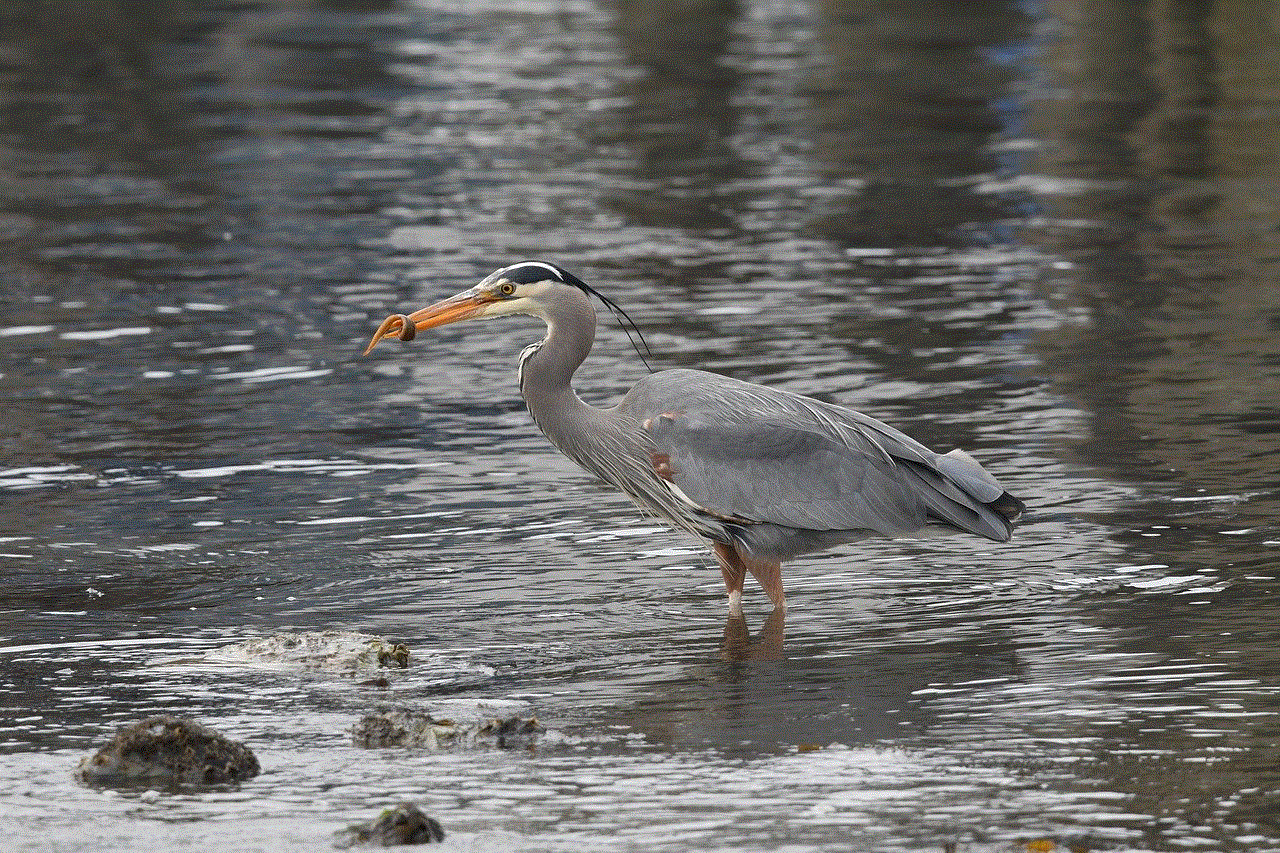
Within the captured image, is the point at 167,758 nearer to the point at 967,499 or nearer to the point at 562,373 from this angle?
the point at 562,373

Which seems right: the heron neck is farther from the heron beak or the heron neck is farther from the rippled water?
the rippled water

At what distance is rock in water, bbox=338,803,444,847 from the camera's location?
628 centimetres

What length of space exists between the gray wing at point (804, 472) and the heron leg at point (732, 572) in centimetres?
20

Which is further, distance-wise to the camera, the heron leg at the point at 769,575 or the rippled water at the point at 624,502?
the heron leg at the point at 769,575

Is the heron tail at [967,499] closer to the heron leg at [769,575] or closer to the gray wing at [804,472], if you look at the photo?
the gray wing at [804,472]

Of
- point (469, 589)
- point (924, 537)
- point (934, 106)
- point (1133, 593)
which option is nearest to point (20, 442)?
point (469, 589)

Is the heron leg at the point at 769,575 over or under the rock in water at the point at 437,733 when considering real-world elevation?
under

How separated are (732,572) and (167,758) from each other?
121 inches

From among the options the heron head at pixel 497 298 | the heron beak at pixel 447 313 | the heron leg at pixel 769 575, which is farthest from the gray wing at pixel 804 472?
the heron beak at pixel 447 313

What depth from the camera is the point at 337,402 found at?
13383mm

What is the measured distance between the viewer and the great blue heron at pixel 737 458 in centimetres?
933

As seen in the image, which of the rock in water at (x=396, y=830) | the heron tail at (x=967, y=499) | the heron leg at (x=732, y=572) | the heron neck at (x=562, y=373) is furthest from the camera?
the heron neck at (x=562, y=373)

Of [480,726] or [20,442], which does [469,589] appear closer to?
[480,726]

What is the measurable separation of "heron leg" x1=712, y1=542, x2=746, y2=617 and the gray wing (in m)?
0.20
